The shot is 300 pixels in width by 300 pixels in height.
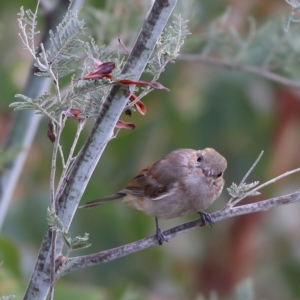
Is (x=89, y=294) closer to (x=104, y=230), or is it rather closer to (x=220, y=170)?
(x=220, y=170)

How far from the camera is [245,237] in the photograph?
3.79 m

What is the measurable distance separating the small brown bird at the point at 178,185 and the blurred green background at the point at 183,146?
0.37m

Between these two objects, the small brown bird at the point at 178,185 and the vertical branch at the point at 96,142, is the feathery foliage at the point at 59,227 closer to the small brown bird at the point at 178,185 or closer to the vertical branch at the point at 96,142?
the vertical branch at the point at 96,142

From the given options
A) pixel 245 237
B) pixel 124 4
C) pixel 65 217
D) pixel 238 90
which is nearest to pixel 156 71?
pixel 65 217

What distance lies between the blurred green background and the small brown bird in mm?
371

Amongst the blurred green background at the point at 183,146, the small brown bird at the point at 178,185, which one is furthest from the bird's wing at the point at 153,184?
the blurred green background at the point at 183,146

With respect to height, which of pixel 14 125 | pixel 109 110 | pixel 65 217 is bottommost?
pixel 14 125

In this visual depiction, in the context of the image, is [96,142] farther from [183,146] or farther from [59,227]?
[183,146]

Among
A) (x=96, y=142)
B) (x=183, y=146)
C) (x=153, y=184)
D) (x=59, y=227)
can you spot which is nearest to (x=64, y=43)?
(x=96, y=142)

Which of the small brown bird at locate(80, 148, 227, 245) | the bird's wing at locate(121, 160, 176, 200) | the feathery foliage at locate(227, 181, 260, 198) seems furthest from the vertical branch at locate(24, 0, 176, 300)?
the bird's wing at locate(121, 160, 176, 200)

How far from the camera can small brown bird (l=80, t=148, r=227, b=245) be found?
2082 mm

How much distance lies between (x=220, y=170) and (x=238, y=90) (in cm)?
134

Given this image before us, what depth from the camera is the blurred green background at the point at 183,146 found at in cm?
275

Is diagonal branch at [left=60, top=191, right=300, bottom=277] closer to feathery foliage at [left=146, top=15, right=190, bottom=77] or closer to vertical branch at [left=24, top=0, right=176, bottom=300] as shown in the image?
vertical branch at [left=24, top=0, right=176, bottom=300]
